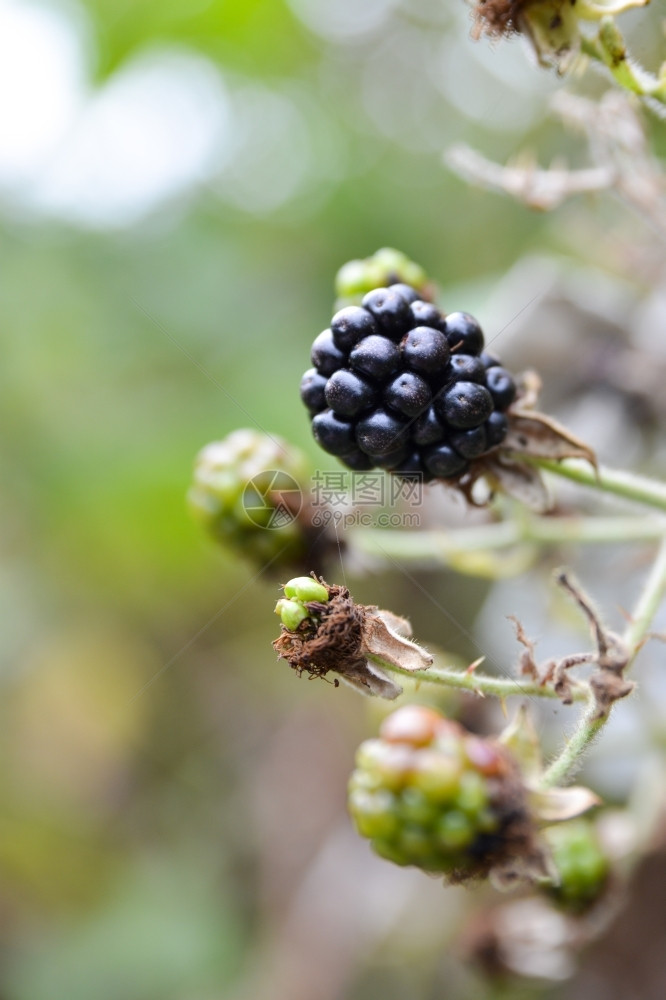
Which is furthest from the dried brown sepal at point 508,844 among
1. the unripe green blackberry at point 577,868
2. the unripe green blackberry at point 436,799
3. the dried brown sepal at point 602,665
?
the unripe green blackberry at point 577,868

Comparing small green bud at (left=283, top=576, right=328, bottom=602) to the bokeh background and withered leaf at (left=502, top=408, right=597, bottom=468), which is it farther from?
the bokeh background

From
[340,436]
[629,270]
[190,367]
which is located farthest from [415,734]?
[190,367]

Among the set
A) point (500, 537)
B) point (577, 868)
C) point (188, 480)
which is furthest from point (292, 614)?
point (188, 480)

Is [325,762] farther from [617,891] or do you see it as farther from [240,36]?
[240,36]

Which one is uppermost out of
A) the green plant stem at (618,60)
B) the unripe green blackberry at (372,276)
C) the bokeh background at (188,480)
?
the green plant stem at (618,60)

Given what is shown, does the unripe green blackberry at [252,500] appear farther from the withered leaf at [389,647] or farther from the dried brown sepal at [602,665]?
the dried brown sepal at [602,665]

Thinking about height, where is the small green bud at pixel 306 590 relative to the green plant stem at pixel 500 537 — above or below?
above

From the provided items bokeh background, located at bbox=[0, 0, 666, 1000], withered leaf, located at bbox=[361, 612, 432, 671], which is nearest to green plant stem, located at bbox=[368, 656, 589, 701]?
withered leaf, located at bbox=[361, 612, 432, 671]
